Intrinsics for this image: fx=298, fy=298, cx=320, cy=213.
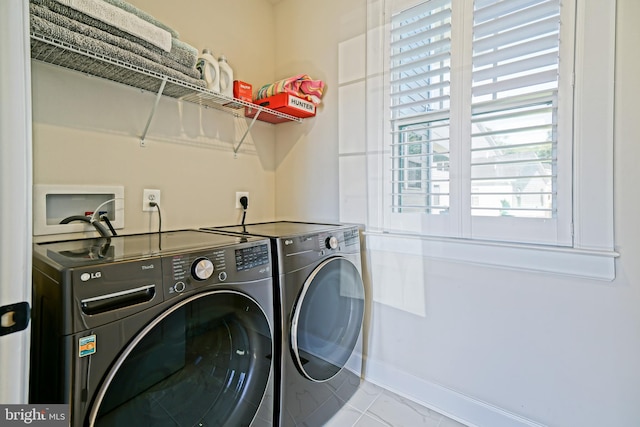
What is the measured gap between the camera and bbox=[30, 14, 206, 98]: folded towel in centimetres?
97

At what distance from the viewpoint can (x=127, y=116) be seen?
139 cm

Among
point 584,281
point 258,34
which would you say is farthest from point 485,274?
point 258,34

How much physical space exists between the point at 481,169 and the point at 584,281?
1.91 ft

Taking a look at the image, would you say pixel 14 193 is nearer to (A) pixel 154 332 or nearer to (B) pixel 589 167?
(A) pixel 154 332

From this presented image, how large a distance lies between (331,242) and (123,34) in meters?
1.17

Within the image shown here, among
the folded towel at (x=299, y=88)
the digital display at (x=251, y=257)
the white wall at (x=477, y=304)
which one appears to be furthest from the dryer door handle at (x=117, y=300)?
the folded towel at (x=299, y=88)

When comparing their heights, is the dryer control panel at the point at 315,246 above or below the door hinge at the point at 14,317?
above

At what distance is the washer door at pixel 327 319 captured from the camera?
1251mm

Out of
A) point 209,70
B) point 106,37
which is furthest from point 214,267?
point 209,70

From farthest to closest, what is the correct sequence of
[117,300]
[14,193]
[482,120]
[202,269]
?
1. [482,120]
2. [202,269]
3. [117,300]
4. [14,193]

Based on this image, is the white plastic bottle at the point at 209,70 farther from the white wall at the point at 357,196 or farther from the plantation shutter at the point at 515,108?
the plantation shutter at the point at 515,108

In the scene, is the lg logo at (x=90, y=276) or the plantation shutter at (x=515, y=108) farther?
the plantation shutter at (x=515, y=108)

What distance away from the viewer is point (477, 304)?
4.59 feet

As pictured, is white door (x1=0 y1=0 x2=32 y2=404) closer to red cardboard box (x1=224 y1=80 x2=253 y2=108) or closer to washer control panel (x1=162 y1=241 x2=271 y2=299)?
washer control panel (x1=162 y1=241 x2=271 y2=299)
